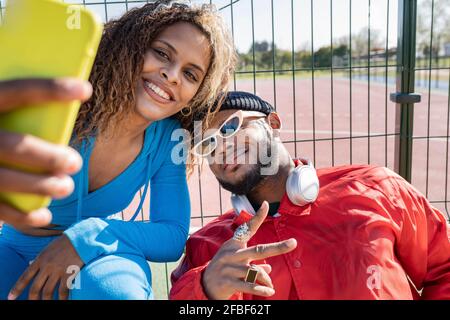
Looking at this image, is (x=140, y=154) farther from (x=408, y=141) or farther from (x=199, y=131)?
(x=408, y=141)

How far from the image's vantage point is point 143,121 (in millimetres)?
1835

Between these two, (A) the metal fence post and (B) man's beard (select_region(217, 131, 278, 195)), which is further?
(A) the metal fence post

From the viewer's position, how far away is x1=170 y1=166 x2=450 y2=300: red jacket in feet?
5.18

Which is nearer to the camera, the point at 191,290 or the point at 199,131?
the point at 191,290

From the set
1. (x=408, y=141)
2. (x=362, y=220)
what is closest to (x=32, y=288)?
(x=362, y=220)

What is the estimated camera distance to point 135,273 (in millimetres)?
1418

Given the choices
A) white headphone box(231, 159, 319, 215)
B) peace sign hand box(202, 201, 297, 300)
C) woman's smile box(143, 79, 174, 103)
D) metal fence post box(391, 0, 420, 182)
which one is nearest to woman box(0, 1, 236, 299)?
woman's smile box(143, 79, 174, 103)

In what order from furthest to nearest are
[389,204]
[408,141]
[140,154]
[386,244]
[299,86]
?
[299,86] < [408,141] < [140,154] < [389,204] < [386,244]

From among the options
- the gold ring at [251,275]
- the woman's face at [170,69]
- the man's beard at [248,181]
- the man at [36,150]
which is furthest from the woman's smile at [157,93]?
the man at [36,150]

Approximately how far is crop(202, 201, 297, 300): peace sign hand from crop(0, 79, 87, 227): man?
2.26 feet

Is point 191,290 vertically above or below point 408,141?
below

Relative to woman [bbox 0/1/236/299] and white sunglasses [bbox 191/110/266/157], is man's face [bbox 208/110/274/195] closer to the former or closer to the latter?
white sunglasses [bbox 191/110/266/157]
